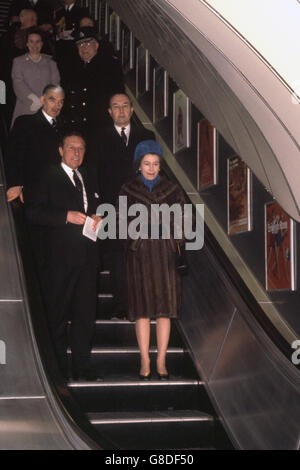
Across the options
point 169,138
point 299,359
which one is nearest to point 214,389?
point 299,359

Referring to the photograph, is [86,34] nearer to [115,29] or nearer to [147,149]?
[147,149]

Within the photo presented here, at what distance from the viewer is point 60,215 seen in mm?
4473

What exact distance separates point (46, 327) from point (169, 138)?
5.23m

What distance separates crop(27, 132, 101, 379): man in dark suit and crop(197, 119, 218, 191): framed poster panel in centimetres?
289

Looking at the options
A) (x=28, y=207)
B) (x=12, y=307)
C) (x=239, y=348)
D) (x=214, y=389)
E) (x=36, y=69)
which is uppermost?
(x=36, y=69)

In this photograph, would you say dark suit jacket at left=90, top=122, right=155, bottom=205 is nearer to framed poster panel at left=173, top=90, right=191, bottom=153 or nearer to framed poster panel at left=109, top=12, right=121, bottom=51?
framed poster panel at left=173, top=90, right=191, bottom=153

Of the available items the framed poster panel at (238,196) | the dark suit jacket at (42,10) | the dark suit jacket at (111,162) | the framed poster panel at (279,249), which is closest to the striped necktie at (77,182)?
the dark suit jacket at (111,162)

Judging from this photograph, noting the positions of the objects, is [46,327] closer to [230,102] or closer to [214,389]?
[214,389]

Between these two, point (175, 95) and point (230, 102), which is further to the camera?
point (175, 95)

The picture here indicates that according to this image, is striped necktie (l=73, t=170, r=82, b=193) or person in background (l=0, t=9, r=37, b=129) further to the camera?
person in background (l=0, t=9, r=37, b=129)

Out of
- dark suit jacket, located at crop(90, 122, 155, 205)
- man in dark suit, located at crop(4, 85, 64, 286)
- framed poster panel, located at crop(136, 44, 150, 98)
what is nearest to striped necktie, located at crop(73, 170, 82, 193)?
man in dark suit, located at crop(4, 85, 64, 286)

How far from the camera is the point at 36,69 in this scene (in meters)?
6.53

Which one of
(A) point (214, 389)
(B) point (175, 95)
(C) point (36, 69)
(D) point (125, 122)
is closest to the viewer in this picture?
(A) point (214, 389)

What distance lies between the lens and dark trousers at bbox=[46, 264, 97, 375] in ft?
14.4
